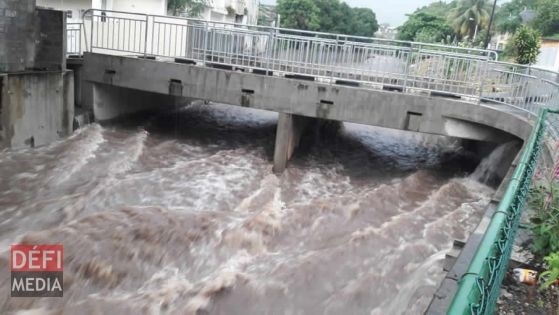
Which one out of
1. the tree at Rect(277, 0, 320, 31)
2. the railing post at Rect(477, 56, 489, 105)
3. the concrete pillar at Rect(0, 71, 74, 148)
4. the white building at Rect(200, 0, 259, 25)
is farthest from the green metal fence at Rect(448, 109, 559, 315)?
the tree at Rect(277, 0, 320, 31)

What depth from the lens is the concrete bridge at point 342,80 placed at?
9.88 metres

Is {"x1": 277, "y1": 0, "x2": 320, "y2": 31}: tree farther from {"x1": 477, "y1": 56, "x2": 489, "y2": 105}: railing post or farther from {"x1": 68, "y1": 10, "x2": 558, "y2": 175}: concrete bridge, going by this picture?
{"x1": 477, "y1": 56, "x2": 489, "y2": 105}: railing post

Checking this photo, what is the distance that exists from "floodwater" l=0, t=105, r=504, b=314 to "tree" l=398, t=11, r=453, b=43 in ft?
175

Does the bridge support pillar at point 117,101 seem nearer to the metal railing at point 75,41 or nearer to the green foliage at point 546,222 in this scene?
the metal railing at point 75,41

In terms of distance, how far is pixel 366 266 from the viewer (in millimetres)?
6727

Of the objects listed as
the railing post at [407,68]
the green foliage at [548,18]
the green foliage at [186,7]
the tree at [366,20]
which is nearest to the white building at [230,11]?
the green foliage at [186,7]

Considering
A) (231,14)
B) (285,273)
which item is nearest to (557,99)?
(285,273)

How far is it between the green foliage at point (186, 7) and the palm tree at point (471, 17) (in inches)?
1592

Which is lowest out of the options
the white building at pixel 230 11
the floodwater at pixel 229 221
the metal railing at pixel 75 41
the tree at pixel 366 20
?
the floodwater at pixel 229 221

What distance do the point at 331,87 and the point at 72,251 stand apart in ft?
20.8

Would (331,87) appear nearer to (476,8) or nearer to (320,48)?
(320,48)

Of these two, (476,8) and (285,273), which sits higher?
(476,8)

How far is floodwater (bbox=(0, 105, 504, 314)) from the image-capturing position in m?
5.82

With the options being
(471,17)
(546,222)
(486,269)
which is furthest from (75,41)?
(471,17)
